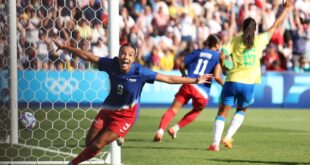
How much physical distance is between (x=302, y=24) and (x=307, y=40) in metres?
0.65

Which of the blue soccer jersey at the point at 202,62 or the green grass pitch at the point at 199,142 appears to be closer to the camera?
the green grass pitch at the point at 199,142

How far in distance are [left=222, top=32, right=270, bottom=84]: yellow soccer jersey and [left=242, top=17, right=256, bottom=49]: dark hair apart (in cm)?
8

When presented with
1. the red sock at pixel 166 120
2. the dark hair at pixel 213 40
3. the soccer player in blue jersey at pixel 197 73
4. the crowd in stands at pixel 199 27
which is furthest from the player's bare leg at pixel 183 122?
the crowd in stands at pixel 199 27

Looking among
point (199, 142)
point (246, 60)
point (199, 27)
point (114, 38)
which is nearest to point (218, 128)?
point (246, 60)

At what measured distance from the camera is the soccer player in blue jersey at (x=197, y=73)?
527 inches

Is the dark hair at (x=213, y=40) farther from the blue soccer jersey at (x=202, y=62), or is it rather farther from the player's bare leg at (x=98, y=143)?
the player's bare leg at (x=98, y=143)

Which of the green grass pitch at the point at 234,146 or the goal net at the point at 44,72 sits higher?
the goal net at the point at 44,72

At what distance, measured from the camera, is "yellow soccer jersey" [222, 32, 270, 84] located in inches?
481

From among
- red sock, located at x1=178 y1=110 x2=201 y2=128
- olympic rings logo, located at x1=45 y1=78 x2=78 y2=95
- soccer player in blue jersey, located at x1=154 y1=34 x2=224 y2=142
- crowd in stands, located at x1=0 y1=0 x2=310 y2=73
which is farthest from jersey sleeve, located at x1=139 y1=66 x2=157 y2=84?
crowd in stands, located at x1=0 y1=0 x2=310 y2=73

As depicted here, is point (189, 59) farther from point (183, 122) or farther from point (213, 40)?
point (183, 122)

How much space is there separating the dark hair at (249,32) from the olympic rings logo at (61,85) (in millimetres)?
3985

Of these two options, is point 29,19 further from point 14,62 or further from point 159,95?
point 159,95

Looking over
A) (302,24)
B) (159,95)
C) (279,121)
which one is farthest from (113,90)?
(302,24)

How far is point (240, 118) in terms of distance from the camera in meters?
12.4
